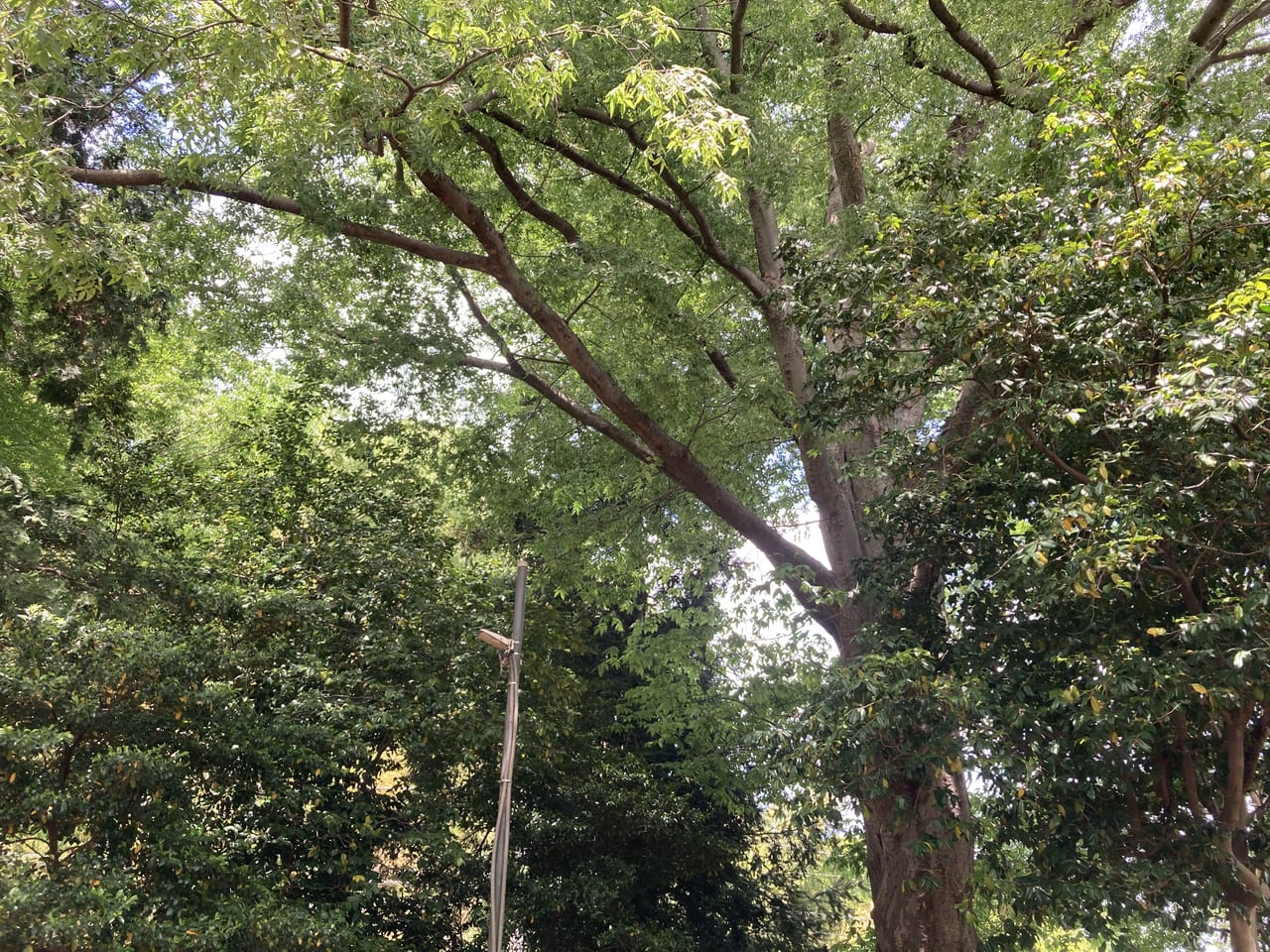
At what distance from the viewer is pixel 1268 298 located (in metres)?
3.68

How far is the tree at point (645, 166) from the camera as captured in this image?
4.23 m

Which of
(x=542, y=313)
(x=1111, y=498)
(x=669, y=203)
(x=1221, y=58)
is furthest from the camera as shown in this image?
(x=669, y=203)

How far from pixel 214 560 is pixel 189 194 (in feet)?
9.38

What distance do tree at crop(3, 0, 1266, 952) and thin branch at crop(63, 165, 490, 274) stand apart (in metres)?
0.02

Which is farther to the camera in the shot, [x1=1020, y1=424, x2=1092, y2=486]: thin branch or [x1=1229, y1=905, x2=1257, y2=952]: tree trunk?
[x1=1229, y1=905, x2=1257, y2=952]: tree trunk

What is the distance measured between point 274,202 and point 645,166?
9.54ft

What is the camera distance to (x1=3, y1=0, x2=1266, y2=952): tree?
423cm

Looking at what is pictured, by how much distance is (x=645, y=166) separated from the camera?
7.25 m

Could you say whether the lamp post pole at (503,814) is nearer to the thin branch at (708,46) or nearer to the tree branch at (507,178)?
the tree branch at (507,178)

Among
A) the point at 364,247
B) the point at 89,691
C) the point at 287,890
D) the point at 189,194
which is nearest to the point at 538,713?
the point at 287,890

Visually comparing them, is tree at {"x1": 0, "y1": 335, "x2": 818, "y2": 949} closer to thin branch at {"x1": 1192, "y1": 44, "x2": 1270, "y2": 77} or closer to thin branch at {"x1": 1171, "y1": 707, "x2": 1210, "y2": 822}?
thin branch at {"x1": 1171, "y1": 707, "x2": 1210, "y2": 822}

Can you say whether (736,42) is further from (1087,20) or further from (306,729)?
(306,729)

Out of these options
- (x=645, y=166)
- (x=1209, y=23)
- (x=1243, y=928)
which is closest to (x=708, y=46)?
(x=645, y=166)

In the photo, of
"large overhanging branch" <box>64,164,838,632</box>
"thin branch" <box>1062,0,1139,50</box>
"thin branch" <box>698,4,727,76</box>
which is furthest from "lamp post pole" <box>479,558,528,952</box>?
"thin branch" <box>1062,0,1139,50</box>
